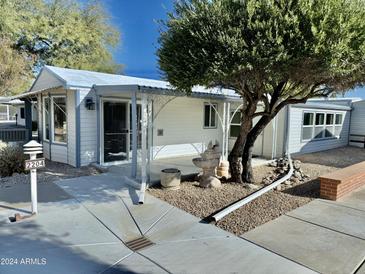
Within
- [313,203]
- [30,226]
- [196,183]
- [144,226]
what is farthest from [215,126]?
[30,226]

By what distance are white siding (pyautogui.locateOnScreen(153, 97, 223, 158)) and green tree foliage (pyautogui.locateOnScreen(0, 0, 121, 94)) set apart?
48.4 ft

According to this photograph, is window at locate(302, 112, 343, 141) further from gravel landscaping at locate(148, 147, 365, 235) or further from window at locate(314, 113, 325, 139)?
gravel landscaping at locate(148, 147, 365, 235)

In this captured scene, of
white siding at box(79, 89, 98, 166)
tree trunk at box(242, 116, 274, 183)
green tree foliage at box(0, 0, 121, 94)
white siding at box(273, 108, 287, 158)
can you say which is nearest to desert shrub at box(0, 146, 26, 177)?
white siding at box(79, 89, 98, 166)

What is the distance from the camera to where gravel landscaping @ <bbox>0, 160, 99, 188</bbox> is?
22.8ft

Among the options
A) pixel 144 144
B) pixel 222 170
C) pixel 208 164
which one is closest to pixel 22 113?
pixel 144 144

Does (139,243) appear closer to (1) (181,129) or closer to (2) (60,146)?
(2) (60,146)

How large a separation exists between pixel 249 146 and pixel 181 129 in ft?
13.9

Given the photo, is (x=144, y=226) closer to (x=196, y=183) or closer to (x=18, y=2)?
(x=196, y=183)

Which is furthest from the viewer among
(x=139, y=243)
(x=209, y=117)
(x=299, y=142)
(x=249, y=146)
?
(x=299, y=142)

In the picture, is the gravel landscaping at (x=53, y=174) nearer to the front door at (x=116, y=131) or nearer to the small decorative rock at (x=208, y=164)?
the front door at (x=116, y=131)

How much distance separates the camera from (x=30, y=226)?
14.2 ft

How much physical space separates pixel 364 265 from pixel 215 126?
897 centimetres

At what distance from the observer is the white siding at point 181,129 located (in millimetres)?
10188

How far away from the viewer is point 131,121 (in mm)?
9188
